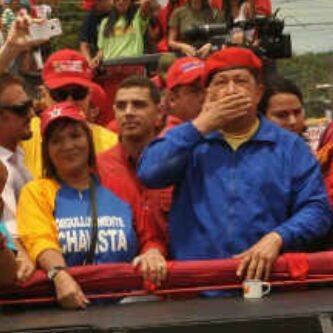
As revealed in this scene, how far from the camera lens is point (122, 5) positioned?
30.2 feet

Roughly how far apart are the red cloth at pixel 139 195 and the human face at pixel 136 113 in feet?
0.36

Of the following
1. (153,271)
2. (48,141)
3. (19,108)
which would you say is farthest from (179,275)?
(19,108)

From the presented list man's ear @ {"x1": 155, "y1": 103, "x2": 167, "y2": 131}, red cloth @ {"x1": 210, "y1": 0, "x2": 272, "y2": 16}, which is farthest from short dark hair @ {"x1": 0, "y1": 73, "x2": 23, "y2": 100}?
Answer: red cloth @ {"x1": 210, "y1": 0, "x2": 272, "y2": 16}

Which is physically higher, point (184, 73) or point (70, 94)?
point (184, 73)

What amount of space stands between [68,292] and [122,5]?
5.65m

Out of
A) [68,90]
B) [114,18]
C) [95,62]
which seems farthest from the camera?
[114,18]

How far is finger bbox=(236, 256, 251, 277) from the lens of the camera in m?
3.96

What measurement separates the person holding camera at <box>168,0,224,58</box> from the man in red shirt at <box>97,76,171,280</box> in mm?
3173

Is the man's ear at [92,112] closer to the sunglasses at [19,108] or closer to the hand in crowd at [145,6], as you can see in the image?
the sunglasses at [19,108]

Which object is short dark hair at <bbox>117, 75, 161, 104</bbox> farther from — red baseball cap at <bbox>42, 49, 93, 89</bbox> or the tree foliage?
the tree foliage

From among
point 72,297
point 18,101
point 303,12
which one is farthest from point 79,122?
point 303,12

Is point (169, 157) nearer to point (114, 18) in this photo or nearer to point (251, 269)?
point (251, 269)

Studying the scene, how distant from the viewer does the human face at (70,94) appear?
6000 millimetres

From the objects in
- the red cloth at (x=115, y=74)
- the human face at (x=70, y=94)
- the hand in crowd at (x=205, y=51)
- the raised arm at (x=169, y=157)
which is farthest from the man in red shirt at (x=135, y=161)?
the red cloth at (x=115, y=74)
